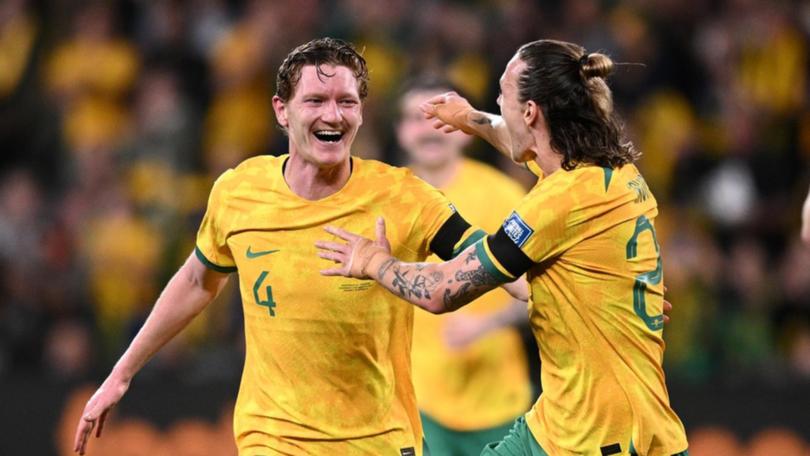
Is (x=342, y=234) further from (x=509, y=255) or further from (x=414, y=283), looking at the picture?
(x=509, y=255)

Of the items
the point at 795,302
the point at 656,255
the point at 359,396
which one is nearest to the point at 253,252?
the point at 359,396

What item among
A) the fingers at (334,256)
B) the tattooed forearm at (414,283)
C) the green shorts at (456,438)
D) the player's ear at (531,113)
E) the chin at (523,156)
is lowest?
the green shorts at (456,438)

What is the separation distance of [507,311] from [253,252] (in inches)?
82.5

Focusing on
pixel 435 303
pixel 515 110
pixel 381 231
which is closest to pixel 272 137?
→ pixel 381 231

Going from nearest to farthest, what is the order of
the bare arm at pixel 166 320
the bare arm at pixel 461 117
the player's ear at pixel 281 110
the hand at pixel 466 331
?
1. the player's ear at pixel 281 110
2. the bare arm at pixel 166 320
3. the bare arm at pixel 461 117
4. the hand at pixel 466 331

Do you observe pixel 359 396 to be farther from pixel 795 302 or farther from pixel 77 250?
pixel 77 250

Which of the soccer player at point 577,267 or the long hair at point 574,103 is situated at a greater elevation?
the long hair at point 574,103

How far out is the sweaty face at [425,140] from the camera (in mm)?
7168

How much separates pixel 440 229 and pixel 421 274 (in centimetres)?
36

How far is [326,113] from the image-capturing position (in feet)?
15.7

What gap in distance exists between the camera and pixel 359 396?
4812 mm

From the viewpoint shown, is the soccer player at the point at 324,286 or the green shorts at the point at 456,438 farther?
the green shorts at the point at 456,438

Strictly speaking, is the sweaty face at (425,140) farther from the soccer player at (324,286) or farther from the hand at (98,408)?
the hand at (98,408)

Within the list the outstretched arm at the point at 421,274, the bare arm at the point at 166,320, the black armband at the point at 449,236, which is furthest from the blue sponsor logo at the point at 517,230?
the bare arm at the point at 166,320
